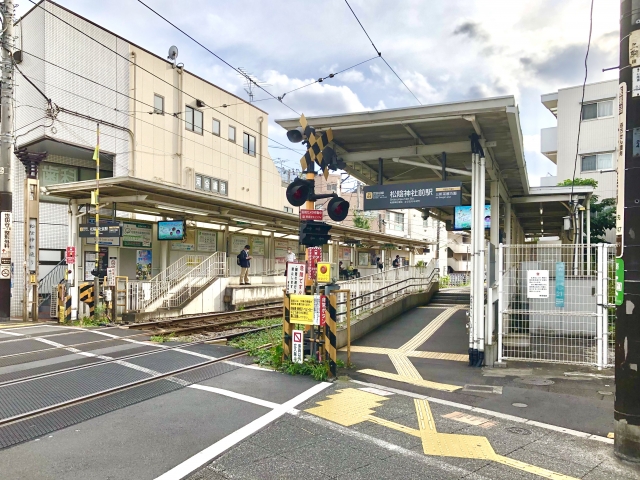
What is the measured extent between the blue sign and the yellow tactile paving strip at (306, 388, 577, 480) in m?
3.62

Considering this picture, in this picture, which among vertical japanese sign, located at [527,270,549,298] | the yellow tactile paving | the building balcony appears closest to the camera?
vertical japanese sign, located at [527,270,549,298]

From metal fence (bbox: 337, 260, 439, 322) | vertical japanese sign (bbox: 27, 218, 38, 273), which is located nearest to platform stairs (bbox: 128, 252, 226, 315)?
vertical japanese sign (bbox: 27, 218, 38, 273)

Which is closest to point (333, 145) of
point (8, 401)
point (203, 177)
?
point (8, 401)

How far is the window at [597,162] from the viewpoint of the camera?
2301 cm

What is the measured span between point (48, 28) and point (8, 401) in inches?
621

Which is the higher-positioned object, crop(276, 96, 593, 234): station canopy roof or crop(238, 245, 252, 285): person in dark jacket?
crop(276, 96, 593, 234): station canopy roof

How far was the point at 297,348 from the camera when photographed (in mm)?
7840

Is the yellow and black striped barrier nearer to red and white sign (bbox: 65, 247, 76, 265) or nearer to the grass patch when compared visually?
the grass patch

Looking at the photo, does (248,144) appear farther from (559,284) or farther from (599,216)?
(559,284)

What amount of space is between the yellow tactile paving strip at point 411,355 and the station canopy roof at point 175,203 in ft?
26.6

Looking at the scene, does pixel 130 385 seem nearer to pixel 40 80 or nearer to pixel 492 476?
pixel 492 476

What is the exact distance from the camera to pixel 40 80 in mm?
17156

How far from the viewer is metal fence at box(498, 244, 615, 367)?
27.9 feet

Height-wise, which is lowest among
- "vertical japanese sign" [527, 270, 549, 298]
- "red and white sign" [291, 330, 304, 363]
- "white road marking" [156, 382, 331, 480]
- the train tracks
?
the train tracks
